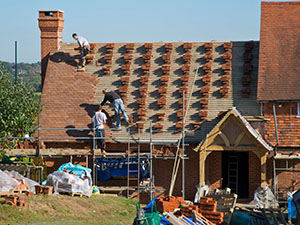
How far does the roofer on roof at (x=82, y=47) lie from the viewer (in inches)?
1486

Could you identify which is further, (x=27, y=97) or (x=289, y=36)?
(x=289, y=36)

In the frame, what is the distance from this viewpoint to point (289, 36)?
3662 cm

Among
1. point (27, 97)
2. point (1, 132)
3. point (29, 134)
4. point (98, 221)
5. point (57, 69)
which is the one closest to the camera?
point (98, 221)

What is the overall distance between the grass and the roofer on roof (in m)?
9.54

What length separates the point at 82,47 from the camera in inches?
1491

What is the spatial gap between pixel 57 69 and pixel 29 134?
440cm

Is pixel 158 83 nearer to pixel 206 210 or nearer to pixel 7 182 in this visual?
pixel 206 210

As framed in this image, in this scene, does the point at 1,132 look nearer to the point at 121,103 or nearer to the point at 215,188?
the point at 121,103

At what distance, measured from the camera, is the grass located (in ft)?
81.0

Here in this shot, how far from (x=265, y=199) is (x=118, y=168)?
701 cm

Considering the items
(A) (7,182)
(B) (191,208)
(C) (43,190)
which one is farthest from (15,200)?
(B) (191,208)

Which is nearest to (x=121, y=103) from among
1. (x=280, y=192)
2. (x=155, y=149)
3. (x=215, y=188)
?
(x=155, y=149)

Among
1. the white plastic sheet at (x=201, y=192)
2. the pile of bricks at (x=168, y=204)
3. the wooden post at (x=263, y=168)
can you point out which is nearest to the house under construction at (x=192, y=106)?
A: the wooden post at (x=263, y=168)

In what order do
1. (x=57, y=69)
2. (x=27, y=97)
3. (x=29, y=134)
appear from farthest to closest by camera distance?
(x=57, y=69)
(x=29, y=134)
(x=27, y=97)
